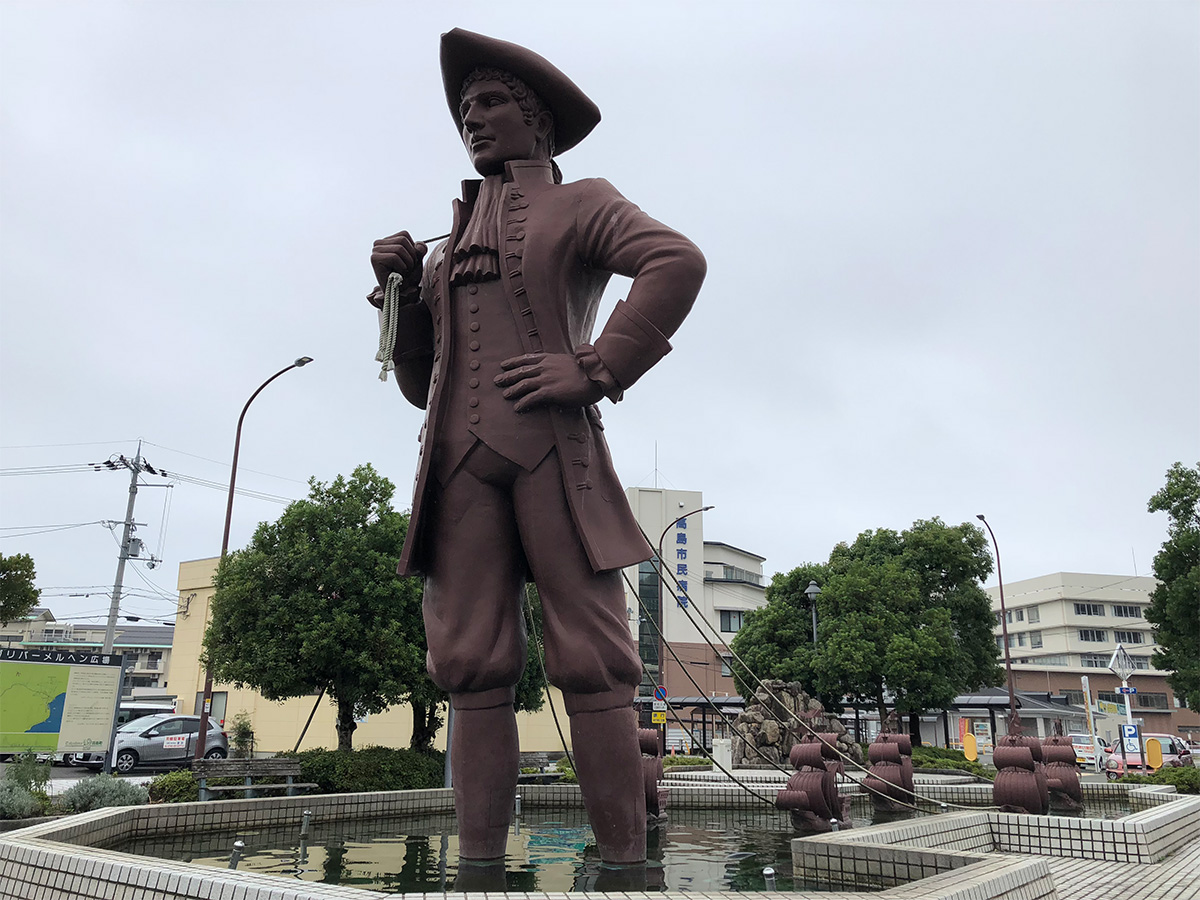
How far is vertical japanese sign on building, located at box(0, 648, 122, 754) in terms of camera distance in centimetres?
1339

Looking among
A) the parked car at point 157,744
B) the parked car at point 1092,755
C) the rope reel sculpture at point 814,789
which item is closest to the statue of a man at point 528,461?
the rope reel sculpture at point 814,789

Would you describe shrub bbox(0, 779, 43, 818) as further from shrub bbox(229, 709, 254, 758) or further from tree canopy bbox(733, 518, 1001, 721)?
tree canopy bbox(733, 518, 1001, 721)

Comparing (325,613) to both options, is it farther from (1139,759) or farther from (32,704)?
(1139,759)

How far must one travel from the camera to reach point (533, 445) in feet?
14.1

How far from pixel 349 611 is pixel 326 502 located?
2.36m

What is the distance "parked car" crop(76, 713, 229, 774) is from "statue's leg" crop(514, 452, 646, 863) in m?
19.0

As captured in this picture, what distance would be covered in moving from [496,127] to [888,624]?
27.6 m

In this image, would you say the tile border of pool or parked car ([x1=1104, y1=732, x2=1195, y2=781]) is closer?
the tile border of pool

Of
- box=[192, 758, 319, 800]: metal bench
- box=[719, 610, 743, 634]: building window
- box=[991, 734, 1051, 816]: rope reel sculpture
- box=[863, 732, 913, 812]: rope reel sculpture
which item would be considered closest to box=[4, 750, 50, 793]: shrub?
box=[192, 758, 319, 800]: metal bench

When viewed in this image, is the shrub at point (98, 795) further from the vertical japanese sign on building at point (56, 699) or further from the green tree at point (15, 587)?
the green tree at point (15, 587)

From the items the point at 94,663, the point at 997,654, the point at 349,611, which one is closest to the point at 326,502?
the point at 349,611

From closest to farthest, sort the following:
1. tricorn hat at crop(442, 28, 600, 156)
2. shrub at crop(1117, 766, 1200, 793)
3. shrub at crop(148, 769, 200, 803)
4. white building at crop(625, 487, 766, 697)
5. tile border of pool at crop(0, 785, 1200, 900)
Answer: tile border of pool at crop(0, 785, 1200, 900)
tricorn hat at crop(442, 28, 600, 156)
shrub at crop(148, 769, 200, 803)
shrub at crop(1117, 766, 1200, 793)
white building at crop(625, 487, 766, 697)

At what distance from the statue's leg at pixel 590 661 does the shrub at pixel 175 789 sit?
27.8ft

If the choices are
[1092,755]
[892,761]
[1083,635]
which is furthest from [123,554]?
[1083,635]
